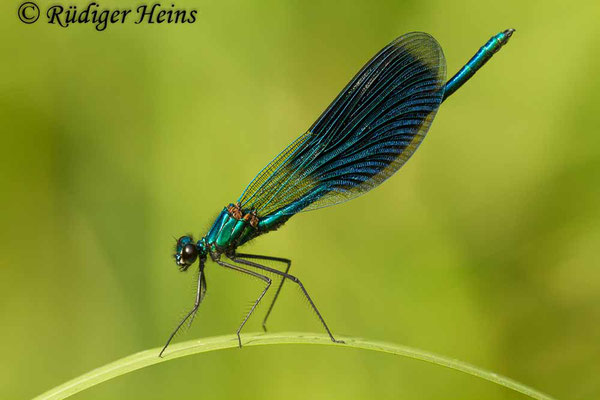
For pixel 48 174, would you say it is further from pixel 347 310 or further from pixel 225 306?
pixel 347 310

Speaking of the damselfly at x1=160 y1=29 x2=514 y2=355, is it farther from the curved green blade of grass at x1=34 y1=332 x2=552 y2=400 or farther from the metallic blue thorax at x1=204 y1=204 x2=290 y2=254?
the curved green blade of grass at x1=34 y1=332 x2=552 y2=400

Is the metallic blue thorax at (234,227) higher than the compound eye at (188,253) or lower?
higher

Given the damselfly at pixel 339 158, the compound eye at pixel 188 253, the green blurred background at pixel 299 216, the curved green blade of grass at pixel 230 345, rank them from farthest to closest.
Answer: the green blurred background at pixel 299 216 < the compound eye at pixel 188 253 < the damselfly at pixel 339 158 < the curved green blade of grass at pixel 230 345

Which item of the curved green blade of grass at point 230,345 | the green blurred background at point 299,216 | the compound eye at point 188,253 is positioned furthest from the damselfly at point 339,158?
the curved green blade of grass at point 230,345

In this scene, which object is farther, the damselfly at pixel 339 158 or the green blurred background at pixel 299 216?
the green blurred background at pixel 299 216

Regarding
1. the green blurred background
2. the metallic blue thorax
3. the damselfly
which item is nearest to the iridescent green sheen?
the damselfly

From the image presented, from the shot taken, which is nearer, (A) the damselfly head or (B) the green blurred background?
(A) the damselfly head

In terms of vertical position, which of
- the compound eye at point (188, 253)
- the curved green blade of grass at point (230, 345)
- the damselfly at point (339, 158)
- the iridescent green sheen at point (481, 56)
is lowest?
the curved green blade of grass at point (230, 345)

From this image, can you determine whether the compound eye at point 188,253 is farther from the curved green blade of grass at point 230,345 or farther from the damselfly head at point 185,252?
the curved green blade of grass at point 230,345

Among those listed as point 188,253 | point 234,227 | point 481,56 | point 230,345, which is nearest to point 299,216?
point 234,227
